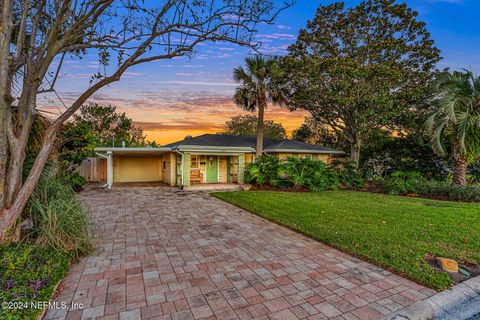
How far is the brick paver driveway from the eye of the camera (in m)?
2.70

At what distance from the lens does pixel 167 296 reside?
9.64 feet

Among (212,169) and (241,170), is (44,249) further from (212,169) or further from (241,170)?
(212,169)

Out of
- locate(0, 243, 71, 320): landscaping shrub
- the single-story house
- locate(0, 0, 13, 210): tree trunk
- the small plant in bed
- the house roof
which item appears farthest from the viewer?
the house roof

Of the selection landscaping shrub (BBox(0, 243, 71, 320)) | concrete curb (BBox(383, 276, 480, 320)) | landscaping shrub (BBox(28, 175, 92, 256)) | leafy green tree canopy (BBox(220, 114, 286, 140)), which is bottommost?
concrete curb (BBox(383, 276, 480, 320))

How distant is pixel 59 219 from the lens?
3.82m

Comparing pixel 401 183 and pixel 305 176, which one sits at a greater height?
pixel 305 176

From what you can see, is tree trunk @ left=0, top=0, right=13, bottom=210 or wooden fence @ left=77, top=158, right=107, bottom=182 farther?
wooden fence @ left=77, top=158, right=107, bottom=182

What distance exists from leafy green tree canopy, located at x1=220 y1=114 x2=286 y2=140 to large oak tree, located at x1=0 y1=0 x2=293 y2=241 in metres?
26.8

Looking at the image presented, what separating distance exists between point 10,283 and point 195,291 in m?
1.95

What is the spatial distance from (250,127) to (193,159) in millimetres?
19198

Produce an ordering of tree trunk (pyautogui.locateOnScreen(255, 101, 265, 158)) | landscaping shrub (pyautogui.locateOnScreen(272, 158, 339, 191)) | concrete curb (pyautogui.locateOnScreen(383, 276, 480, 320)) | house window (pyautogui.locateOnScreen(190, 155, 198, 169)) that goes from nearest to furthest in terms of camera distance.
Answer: concrete curb (pyautogui.locateOnScreen(383, 276, 480, 320)) < landscaping shrub (pyautogui.locateOnScreen(272, 158, 339, 191)) < tree trunk (pyautogui.locateOnScreen(255, 101, 265, 158)) < house window (pyautogui.locateOnScreen(190, 155, 198, 169))

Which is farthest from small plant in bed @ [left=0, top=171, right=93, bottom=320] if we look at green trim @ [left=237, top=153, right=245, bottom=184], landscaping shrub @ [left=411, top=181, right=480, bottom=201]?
landscaping shrub @ [left=411, top=181, right=480, bottom=201]

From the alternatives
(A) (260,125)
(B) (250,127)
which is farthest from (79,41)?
(B) (250,127)

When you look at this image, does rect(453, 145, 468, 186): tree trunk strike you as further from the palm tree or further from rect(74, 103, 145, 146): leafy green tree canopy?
rect(74, 103, 145, 146): leafy green tree canopy
